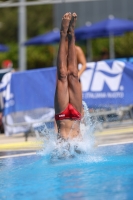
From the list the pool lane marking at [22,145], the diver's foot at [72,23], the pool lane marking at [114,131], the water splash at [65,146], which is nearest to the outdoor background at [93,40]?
the pool lane marking at [114,131]

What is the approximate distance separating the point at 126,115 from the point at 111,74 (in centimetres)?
268

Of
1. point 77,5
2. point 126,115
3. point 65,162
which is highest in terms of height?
point 65,162

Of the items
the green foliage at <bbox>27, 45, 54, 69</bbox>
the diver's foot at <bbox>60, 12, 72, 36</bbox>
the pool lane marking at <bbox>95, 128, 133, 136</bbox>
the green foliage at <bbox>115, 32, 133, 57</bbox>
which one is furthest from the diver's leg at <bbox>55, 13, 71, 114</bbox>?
the green foliage at <bbox>27, 45, 54, 69</bbox>

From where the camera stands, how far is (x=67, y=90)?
9250 mm

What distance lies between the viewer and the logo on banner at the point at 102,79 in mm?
13719

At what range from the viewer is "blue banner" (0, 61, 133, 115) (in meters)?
13.7

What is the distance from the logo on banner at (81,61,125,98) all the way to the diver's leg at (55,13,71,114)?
4.46 metres

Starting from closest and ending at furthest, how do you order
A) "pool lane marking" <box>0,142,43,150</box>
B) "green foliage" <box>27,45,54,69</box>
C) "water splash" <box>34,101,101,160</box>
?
"water splash" <box>34,101,101,160</box>
"pool lane marking" <box>0,142,43,150</box>
"green foliage" <box>27,45,54,69</box>

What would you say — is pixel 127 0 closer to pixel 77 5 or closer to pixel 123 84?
pixel 77 5

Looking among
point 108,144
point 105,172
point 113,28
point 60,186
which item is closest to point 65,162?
point 105,172

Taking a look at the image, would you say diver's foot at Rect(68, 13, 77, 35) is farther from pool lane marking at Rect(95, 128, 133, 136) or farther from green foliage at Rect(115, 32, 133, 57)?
green foliage at Rect(115, 32, 133, 57)

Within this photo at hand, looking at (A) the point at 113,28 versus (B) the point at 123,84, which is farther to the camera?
(A) the point at 113,28

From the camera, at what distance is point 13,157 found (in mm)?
10164

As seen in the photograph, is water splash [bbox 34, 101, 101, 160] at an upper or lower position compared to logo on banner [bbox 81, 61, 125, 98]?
upper
